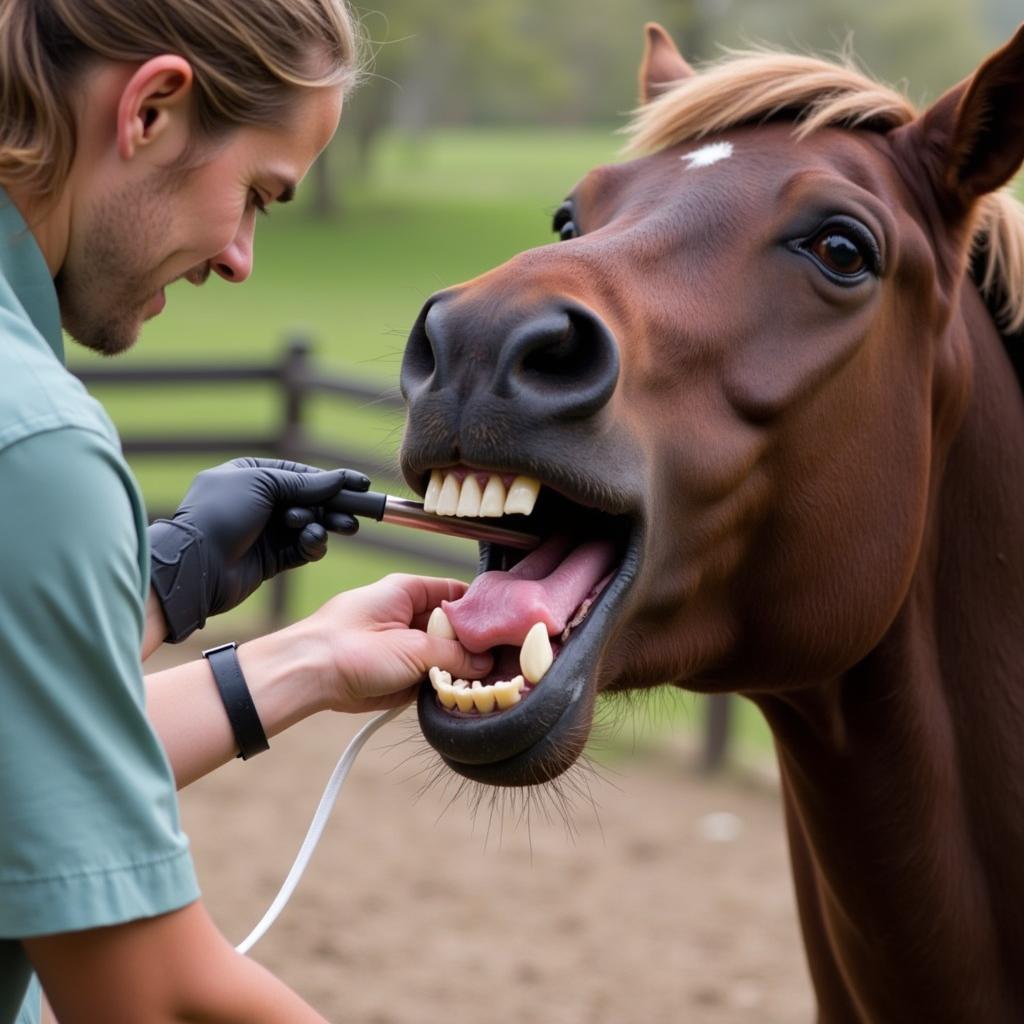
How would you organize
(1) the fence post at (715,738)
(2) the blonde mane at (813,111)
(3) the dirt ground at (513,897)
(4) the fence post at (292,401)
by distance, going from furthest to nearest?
1. (4) the fence post at (292,401)
2. (1) the fence post at (715,738)
3. (3) the dirt ground at (513,897)
4. (2) the blonde mane at (813,111)

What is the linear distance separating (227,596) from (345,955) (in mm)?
3279

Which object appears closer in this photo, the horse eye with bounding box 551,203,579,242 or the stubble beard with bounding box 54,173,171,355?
the stubble beard with bounding box 54,173,171,355

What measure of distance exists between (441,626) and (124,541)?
714 millimetres

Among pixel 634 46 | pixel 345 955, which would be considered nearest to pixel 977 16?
pixel 634 46

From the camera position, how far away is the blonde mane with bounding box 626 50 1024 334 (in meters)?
2.48

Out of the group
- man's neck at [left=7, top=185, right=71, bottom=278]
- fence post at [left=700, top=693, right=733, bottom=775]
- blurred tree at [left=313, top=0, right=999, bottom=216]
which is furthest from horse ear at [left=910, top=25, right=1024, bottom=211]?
blurred tree at [left=313, top=0, right=999, bottom=216]

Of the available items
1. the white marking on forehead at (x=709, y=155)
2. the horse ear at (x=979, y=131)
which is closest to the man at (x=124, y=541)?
the white marking on forehead at (x=709, y=155)

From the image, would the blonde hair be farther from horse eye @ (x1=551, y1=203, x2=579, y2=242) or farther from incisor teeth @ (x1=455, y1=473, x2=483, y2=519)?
horse eye @ (x1=551, y1=203, x2=579, y2=242)

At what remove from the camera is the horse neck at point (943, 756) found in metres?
2.39

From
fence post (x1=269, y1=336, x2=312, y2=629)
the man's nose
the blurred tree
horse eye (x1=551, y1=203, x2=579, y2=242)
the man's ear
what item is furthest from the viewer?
the blurred tree

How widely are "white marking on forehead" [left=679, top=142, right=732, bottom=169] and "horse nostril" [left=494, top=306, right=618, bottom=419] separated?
24.2 inches

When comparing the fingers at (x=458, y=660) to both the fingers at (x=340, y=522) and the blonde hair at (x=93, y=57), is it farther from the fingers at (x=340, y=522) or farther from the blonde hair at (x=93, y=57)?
the blonde hair at (x=93, y=57)

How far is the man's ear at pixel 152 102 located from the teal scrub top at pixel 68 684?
1.04 ft

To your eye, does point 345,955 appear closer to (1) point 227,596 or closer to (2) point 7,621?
(1) point 227,596
